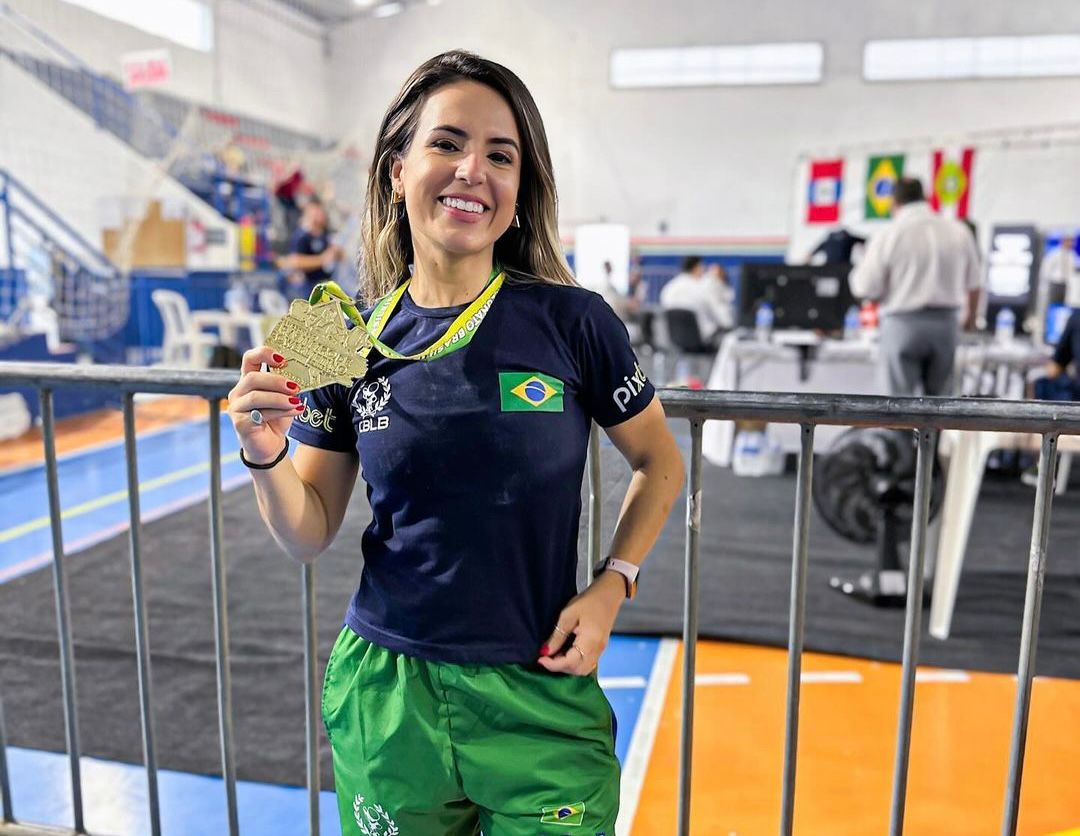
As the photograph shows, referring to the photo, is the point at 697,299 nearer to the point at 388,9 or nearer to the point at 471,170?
the point at 388,9

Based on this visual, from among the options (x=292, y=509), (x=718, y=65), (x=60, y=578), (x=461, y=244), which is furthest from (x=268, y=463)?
(x=718, y=65)

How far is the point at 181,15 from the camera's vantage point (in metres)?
13.3

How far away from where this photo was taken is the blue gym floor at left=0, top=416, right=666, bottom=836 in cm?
240

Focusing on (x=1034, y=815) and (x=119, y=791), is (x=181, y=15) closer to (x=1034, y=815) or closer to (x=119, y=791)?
(x=119, y=791)

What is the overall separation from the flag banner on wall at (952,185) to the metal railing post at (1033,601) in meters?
12.3

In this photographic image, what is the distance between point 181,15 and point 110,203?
3.98 metres

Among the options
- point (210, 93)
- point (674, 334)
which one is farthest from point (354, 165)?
point (674, 334)

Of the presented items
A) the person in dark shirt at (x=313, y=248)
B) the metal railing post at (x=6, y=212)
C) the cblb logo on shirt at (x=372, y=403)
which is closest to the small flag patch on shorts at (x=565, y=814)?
the cblb logo on shirt at (x=372, y=403)

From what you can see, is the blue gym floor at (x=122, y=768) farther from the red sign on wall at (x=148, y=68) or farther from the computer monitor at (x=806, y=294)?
the red sign on wall at (x=148, y=68)

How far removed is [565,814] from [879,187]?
13.7 m

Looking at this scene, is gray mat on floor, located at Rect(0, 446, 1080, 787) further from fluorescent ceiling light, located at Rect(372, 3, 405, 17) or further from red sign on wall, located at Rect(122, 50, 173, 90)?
fluorescent ceiling light, located at Rect(372, 3, 405, 17)

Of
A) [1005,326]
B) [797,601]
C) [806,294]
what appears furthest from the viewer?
[1005,326]

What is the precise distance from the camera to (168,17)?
13.1 metres

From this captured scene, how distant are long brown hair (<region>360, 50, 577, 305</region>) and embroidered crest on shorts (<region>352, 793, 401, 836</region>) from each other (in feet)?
2.41
